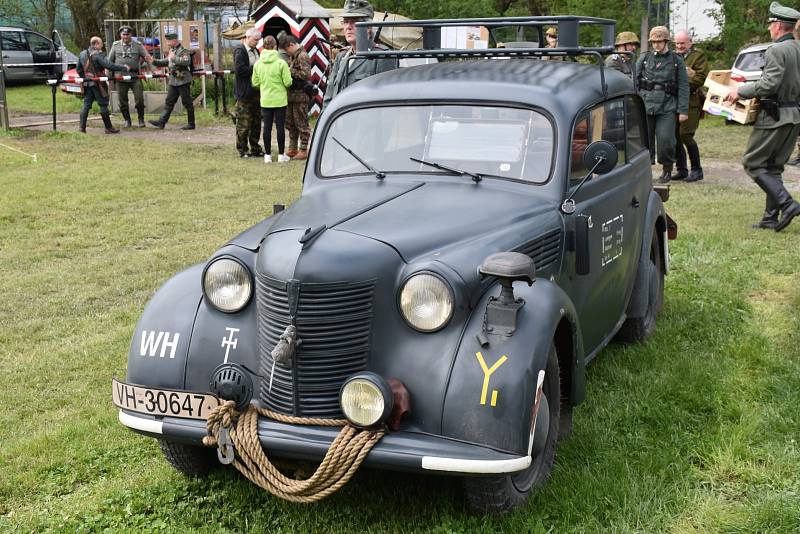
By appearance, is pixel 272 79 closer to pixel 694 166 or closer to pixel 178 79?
pixel 178 79

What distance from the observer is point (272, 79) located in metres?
14.7

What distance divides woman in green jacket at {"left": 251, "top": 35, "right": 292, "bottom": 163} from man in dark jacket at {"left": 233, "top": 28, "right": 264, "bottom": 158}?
0.40m

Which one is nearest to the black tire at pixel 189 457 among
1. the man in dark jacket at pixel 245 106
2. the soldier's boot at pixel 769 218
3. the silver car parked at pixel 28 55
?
the soldier's boot at pixel 769 218

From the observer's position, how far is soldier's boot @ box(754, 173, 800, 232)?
942cm

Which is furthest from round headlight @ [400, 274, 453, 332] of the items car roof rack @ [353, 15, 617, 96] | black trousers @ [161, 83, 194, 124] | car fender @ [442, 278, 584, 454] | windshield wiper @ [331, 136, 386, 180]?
black trousers @ [161, 83, 194, 124]

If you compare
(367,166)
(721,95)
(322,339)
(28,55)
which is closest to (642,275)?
(367,166)

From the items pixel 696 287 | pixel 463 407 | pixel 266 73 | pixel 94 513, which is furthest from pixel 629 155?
pixel 266 73

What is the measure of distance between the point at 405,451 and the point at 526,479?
2.36 ft

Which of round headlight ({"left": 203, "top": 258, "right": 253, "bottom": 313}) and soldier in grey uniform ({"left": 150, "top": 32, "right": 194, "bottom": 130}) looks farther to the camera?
soldier in grey uniform ({"left": 150, "top": 32, "right": 194, "bottom": 130})

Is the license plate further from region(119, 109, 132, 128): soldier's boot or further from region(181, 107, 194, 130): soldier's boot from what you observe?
region(119, 109, 132, 128): soldier's boot

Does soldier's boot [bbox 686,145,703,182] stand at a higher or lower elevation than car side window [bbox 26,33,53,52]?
lower

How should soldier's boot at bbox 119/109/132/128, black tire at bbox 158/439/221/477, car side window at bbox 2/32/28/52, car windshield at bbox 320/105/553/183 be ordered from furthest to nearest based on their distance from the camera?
car side window at bbox 2/32/28/52 → soldier's boot at bbox 119/109/132/128 → car windshield at bbox 320/105/553/183 → black tire at bbox 158/439/221/477

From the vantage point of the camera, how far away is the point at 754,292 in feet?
24.6

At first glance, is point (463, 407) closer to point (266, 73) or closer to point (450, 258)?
point (450, 258)
